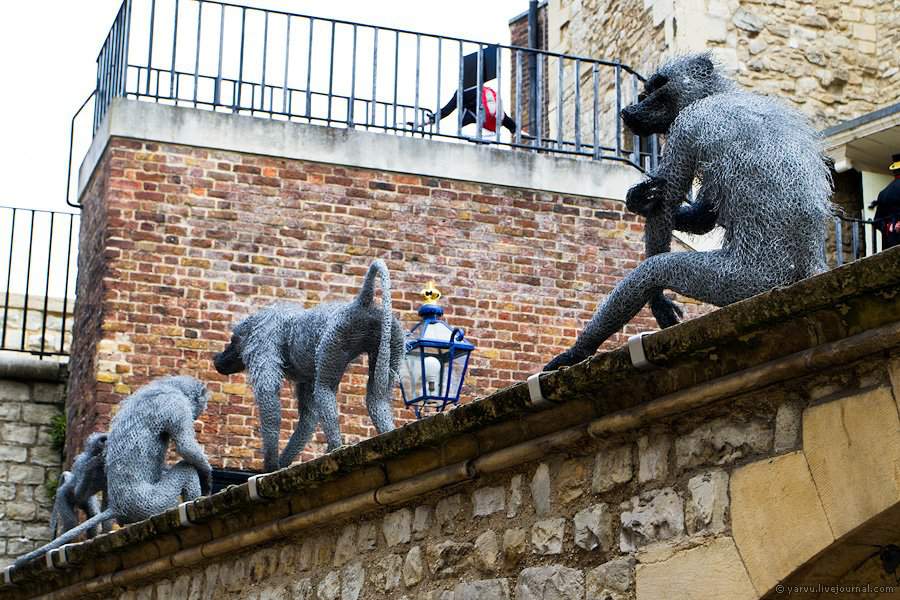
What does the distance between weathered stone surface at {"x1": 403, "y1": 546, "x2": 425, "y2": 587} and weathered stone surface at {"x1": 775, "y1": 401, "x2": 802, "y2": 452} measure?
204 cm

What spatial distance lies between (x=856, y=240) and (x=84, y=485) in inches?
338

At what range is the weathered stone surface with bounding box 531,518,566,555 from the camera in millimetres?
5895

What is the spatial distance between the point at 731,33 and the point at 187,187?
735 cm

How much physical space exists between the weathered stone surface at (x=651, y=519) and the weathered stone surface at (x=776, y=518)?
31cm

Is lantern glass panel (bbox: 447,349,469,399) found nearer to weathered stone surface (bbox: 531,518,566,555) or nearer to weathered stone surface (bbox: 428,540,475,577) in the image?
weathered stone surface (bbox: 428,540,475,577)

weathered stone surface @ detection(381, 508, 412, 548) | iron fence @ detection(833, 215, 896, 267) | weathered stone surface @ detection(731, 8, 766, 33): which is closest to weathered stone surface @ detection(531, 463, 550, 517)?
weathered stone surface @ detection(381, 508, 412, 548)

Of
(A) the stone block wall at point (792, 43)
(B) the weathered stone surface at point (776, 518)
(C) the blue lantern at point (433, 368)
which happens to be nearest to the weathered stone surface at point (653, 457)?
(B) the weathered stone surface at point (776, 518)

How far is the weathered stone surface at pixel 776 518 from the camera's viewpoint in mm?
4773

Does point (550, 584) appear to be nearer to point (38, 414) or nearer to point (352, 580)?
point (352, 580)

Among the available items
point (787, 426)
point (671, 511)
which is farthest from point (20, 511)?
point (787, 426)

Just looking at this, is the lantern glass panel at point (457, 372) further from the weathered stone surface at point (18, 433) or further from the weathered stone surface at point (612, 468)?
the weathered stone surface at point (18, 433)

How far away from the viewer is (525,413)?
19.8 ft

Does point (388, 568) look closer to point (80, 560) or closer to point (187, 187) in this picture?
point (80, 560)

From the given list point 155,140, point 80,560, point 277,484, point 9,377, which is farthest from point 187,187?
point 277,484
